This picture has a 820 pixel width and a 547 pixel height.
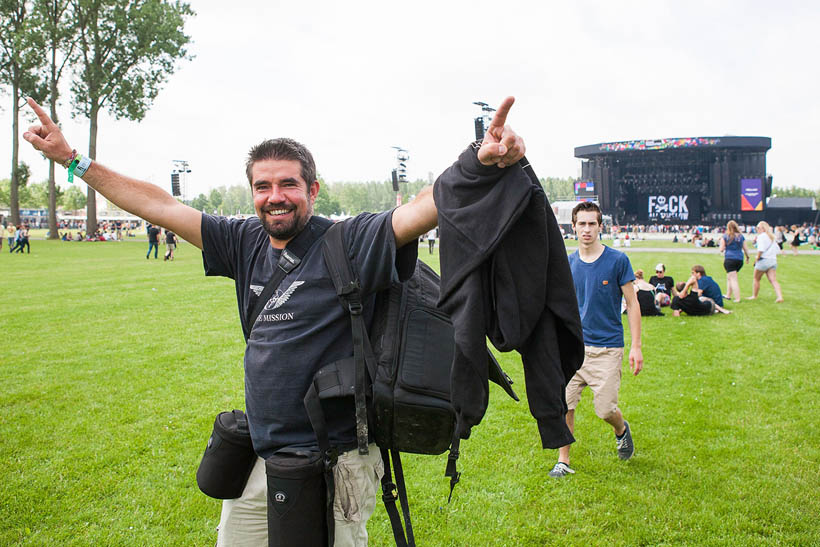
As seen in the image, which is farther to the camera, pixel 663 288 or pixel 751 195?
pixel 751 195

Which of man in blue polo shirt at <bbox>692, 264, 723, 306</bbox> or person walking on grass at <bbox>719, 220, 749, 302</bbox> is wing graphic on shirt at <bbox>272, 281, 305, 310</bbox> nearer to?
man in blue polo shirt at <bbox>692, 264, 723, 306</bbox>

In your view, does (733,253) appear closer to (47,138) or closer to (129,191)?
(129,191)

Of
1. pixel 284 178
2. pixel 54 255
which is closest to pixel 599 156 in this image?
pixel 54 255

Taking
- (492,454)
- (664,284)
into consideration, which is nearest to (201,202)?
(664,284)

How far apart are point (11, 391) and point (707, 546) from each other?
24.1ft

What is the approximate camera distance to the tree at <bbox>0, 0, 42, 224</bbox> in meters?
35.9

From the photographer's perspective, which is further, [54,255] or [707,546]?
[54,255]

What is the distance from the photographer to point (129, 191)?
9.72 feet

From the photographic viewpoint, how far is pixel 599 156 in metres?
69.0

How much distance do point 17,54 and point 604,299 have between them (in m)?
42.6

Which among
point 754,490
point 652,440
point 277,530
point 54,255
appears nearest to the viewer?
point 277,530

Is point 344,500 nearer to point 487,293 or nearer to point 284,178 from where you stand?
point 487,293

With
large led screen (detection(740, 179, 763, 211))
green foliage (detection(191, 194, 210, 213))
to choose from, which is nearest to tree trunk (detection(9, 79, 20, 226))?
large led screen (detection(740, 179, 763, 211))

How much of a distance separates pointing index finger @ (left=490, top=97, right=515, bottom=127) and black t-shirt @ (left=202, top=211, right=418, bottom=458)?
0.70 m
